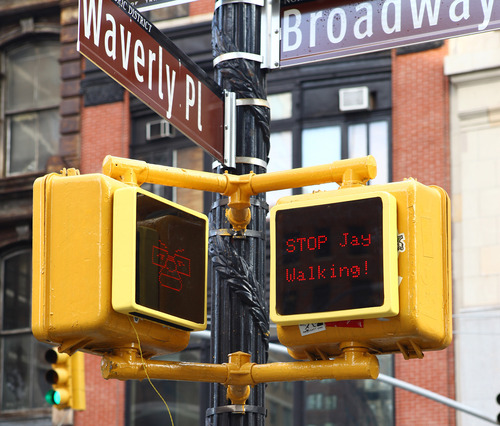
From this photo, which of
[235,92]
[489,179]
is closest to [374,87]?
[489,179]

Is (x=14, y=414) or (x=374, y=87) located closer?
(x=374, y=87)

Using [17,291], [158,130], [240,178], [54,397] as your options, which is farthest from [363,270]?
[17,291]

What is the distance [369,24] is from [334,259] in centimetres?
205

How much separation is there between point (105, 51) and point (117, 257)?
123 centimetres

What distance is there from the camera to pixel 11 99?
26.0 metres

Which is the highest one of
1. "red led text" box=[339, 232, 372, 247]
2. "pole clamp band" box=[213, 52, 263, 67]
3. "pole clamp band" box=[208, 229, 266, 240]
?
"pole clamp band" box=[213, 52, 263, 67]

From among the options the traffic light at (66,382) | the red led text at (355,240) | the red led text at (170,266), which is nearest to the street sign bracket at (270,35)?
the red led text at (170,266)

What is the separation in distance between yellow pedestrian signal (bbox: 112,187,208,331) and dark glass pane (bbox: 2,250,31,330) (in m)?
20.0

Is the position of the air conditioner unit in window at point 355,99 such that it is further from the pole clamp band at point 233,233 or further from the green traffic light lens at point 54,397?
the pole clamp band at point 233,233

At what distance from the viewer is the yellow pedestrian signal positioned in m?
4.56

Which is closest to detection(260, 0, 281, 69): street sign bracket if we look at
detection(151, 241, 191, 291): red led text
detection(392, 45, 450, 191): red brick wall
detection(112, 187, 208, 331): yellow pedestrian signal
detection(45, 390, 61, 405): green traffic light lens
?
detection(112, 187, 208, 331): yellow pedestrian signal

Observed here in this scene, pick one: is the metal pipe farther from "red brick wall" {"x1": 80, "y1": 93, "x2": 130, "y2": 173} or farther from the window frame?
the window frame

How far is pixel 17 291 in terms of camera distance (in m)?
24.7

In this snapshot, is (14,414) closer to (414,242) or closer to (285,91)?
(285,91)
